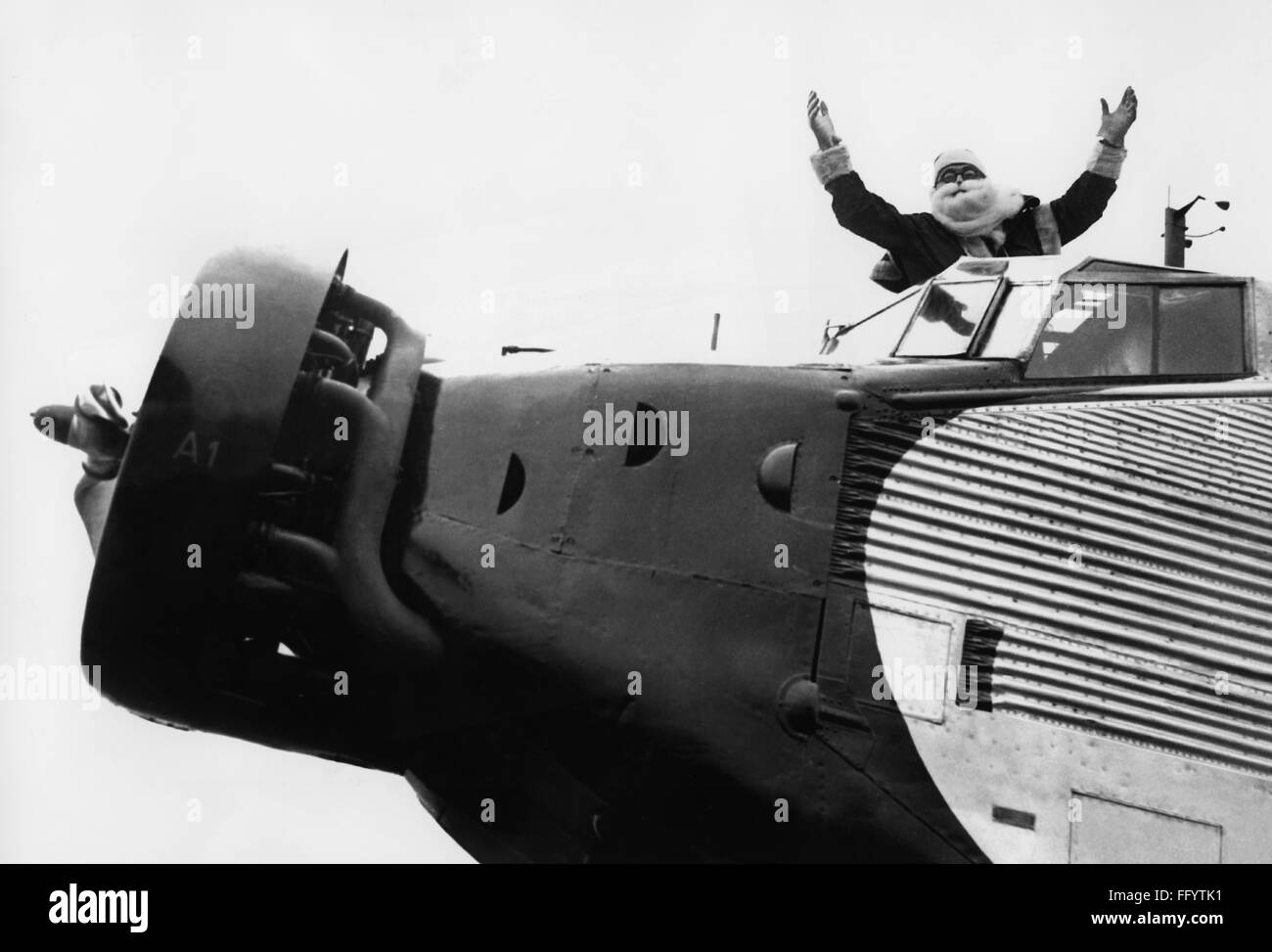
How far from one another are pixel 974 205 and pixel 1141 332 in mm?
3195

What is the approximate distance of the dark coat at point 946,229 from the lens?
12.9m

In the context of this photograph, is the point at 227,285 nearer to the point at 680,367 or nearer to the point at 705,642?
the point at 680,367

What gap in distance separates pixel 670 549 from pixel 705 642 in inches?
19.2

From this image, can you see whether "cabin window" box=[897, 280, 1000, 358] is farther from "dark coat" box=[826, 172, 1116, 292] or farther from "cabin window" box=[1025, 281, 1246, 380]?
"dark coat" box=[826, 172, 1116, 292]

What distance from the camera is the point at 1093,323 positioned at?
31.2 ft

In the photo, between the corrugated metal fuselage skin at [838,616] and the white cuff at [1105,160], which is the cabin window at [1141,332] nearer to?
the corrugated metal fuselage skin at [838,616]

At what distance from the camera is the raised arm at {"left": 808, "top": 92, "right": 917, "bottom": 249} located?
1318 centimetres

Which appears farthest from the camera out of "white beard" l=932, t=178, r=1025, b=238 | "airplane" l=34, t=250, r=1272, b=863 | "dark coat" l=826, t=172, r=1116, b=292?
"dark coat" l=826, t=172, r=1116, b=292

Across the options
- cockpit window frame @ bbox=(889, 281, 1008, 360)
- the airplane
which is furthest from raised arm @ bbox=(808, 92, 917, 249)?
the airplane

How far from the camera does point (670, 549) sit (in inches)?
330

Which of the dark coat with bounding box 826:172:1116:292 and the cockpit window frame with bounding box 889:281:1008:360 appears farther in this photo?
the dark coat with bounding box 826:172:1116:292

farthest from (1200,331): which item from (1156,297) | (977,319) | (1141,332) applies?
(977,319)

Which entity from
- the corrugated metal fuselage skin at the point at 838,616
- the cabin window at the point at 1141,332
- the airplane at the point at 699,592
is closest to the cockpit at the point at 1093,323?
the cabin window at the point at 1141,332

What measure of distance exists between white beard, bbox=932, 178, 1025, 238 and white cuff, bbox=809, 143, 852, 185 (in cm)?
96
